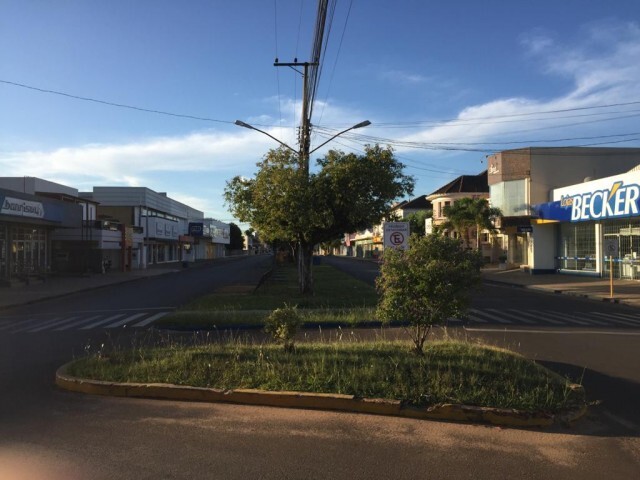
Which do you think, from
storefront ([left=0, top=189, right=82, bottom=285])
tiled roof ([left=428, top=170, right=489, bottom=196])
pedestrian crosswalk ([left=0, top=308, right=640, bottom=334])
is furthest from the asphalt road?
tiled roof ([left=428, top=170, right=489, bottom=196])

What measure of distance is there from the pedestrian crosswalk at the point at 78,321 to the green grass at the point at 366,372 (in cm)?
625

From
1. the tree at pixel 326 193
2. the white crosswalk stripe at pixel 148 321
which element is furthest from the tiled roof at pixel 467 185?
the white crosswalk stripe at pixel 148 321

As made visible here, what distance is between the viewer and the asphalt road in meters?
4.73

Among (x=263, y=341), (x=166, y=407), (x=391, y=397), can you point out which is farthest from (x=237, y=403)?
(x=263, y=341)

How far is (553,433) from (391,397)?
1736 mm

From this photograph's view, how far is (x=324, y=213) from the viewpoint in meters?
19.3

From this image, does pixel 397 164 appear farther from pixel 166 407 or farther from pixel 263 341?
pixel 166 407

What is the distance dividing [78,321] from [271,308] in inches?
227

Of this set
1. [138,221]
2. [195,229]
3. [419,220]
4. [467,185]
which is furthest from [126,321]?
[195,229]

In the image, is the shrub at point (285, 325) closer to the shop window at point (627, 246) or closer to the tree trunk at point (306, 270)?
the tree trunk at point (306, 270)

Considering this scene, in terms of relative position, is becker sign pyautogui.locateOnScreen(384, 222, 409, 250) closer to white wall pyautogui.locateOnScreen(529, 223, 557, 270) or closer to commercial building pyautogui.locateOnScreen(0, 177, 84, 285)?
commercial building pyautogui.locateOnScreen(0, 177, 84, 285)

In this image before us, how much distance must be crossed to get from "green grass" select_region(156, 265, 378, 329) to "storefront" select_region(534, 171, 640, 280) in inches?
533

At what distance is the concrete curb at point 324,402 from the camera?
5918 millimetres

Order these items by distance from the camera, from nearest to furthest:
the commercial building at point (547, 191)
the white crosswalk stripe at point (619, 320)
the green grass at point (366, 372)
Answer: the green grass at point (366, 372)
the white crosswalk stripe at point (619, 320)
the commercial building at point (547, 191)
